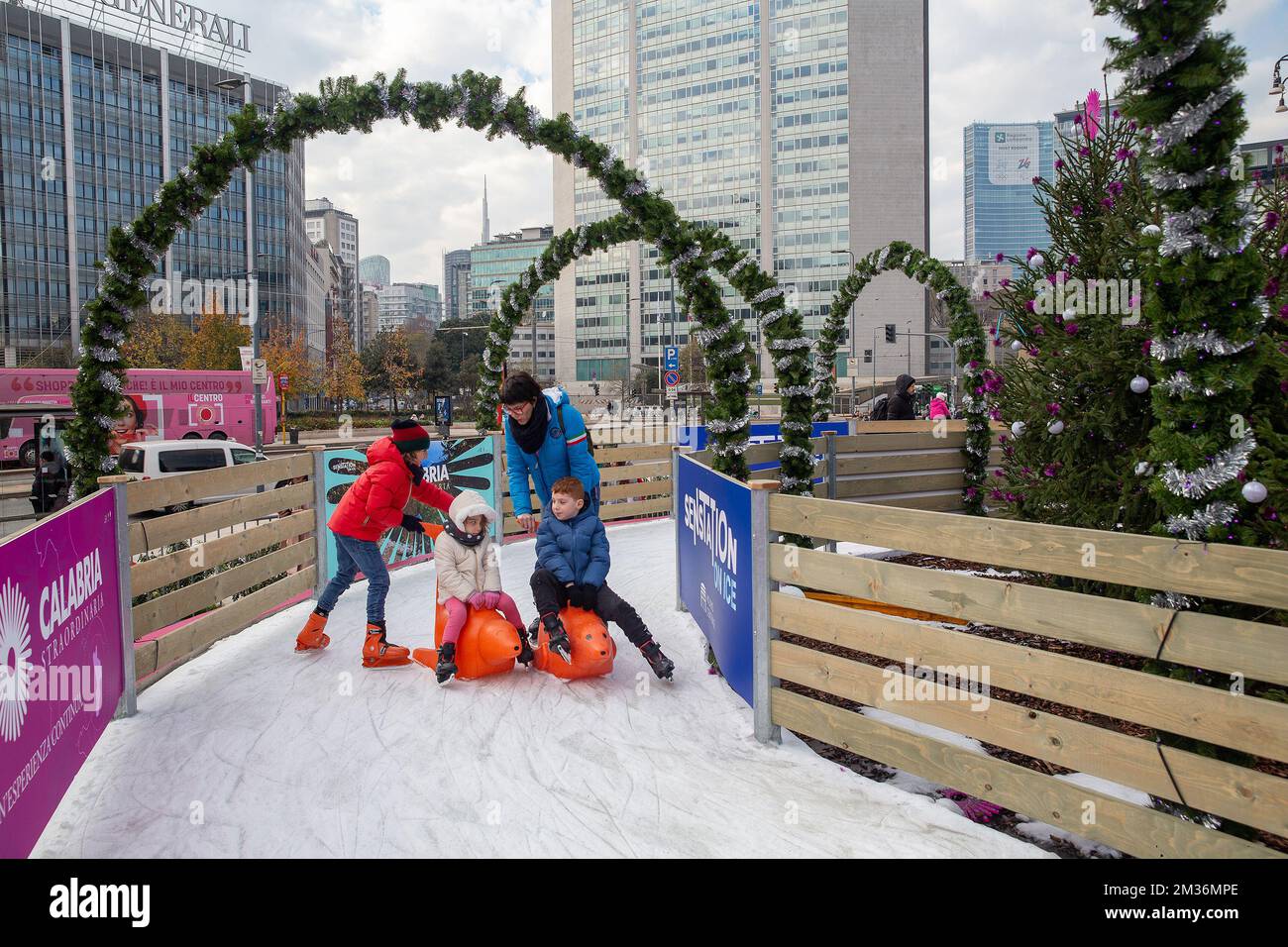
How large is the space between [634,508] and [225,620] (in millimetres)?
7405

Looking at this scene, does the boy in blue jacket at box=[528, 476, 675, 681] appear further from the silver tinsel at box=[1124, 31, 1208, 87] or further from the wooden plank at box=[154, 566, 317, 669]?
the silver tinsel at box=[1124, 31, 1208, 87]

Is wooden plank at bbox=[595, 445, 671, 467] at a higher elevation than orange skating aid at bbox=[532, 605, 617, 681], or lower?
higher

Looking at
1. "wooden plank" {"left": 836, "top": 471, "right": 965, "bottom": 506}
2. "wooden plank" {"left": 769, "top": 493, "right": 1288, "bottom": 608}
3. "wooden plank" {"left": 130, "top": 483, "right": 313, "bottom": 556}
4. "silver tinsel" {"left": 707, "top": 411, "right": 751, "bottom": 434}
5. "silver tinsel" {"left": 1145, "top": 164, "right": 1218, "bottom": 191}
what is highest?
"silver tinsel" {"left": 1145, "top": 164, "right": 1218, "bottom": 191}

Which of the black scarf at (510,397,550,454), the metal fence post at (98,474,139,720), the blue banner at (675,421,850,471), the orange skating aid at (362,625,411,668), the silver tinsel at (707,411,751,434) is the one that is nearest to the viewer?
the metal fence post at (98,474,139,720)

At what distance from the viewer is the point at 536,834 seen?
3318mm

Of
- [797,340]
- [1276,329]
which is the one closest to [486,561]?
[797,340]

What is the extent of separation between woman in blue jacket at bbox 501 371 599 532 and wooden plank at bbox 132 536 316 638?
217 cm

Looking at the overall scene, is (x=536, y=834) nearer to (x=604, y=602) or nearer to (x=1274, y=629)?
(x=604, y=602)

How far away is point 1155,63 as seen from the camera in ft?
9.93

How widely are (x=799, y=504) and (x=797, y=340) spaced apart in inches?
131

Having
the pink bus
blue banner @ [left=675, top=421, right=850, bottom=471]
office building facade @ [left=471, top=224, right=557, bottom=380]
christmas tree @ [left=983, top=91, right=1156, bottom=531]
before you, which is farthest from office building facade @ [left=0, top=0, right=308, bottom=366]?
christmas tree @ [left=983, top=91, right=1156, bottom=531]

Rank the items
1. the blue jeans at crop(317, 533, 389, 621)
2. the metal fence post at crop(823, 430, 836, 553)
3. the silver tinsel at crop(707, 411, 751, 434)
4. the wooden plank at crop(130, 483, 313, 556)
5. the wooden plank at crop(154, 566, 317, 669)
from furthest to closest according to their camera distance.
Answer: the metal fence post at crop(823, 430, 836, 553) < the silver tinsel at crop(707, 411, 751, 434) < the blue jeans at crop(317, 533, 389, 621) < the wooden plank at crop(154, 566, 317, 669) < the wooden plank at crop(130, 483, 313, 556)

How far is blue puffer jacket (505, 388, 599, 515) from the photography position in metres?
6.00

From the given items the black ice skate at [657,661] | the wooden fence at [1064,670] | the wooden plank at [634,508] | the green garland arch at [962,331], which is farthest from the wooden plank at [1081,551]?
the wooden plank at [634,508]
